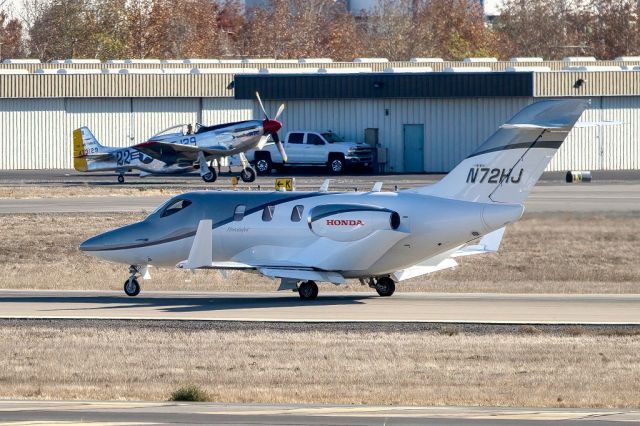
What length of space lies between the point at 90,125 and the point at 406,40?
5009cm

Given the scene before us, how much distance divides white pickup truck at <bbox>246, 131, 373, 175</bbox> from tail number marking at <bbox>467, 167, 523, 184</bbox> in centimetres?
4385

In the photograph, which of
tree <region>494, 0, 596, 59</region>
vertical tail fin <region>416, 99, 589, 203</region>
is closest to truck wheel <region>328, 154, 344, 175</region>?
vertical tail fin <region>416, 99, 589, 203</region>

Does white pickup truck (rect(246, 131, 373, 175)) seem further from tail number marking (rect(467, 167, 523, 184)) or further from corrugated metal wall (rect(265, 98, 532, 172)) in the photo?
tail number marking (rect(467, 167, 523, 184))

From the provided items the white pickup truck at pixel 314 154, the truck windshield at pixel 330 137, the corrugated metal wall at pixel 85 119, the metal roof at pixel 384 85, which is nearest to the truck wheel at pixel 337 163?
the white pickup truck at pixel 314 154

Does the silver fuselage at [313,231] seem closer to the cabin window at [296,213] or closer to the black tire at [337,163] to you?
the cabin window at [296,213]

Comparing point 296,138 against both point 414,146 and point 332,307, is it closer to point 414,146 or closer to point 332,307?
point 414,146

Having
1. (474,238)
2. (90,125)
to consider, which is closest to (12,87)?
(90,125)

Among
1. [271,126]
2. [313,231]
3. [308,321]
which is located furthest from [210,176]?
[308,321]

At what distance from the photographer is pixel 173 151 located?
64.6 metres

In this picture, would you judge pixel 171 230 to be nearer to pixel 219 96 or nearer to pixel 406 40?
pixel 219 96

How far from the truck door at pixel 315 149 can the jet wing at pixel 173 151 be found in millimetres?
10240

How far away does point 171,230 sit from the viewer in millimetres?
32250

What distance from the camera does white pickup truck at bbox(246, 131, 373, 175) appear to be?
73.6 meters

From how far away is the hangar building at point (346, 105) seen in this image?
74.6 metres
